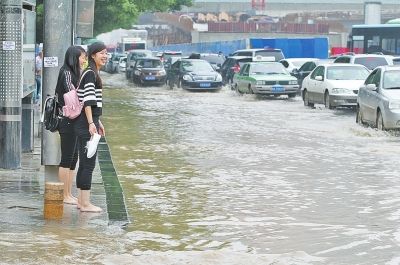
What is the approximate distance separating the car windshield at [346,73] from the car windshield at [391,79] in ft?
25.9

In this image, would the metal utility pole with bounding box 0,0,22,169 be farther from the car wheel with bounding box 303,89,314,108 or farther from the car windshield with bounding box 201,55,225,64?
the car windshield with bounding box 201,55,225,64

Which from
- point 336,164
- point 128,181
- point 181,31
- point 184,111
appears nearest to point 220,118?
point 184,111

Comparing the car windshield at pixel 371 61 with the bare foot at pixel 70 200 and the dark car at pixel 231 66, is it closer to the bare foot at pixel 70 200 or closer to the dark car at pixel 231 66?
the dark car at pixel 231 66

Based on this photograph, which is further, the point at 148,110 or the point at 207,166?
the point at 148,110

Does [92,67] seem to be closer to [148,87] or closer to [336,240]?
[336,240]

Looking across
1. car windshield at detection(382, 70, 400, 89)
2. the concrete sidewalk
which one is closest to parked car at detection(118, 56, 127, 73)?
car windshield at detection(382, 70, 400, 89)

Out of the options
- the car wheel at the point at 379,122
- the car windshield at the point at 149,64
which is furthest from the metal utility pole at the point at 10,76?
the car windshield at the point at 149,64

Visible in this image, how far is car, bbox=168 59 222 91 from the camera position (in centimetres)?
4519

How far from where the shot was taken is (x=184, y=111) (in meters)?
32.0

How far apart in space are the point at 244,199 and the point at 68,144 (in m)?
2.45

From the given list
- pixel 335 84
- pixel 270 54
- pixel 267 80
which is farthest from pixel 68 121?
pixel 270 54

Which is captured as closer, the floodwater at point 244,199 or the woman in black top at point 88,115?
the floodwater at point 244,199

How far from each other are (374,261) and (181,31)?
119268 mm

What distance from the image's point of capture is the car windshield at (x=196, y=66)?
153 feet
